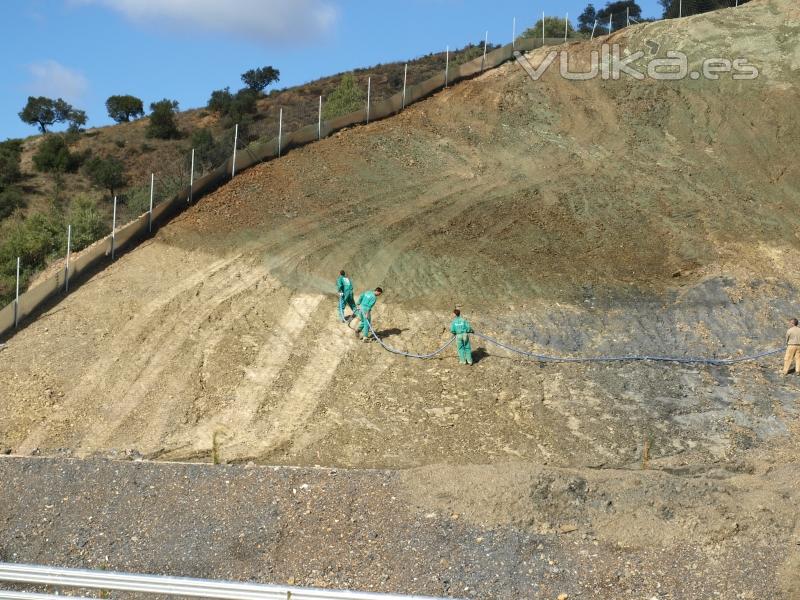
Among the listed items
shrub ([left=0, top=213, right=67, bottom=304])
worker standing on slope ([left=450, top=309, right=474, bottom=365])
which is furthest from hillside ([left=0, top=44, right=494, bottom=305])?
worker standing on slope ([left=450, top=309, right=474, bottom=365])

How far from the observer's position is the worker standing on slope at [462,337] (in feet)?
59.2

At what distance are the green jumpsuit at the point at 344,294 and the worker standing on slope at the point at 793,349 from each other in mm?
9559

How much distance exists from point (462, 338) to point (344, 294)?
3200 millimetres

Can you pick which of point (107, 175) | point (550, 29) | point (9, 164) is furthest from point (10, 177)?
point (550, 29)

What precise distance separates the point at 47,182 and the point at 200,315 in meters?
30.1

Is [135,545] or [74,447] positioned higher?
[74,447]

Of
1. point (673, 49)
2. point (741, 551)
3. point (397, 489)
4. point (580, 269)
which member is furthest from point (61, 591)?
point (673, 49)

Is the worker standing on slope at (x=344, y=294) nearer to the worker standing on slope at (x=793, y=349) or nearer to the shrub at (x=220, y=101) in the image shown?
the worker standing on slope at (x=793, y=349)

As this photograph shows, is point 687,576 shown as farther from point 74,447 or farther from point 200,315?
point 200,315

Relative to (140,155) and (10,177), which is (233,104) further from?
(10,177)

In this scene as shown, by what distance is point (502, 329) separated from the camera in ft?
65.3

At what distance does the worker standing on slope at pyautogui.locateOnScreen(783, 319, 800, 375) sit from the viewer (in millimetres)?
18109

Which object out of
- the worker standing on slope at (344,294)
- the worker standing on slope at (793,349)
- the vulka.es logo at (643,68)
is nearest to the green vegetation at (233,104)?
the vulka.es logo at (643,68)

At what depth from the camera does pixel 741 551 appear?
1153 centimetres
